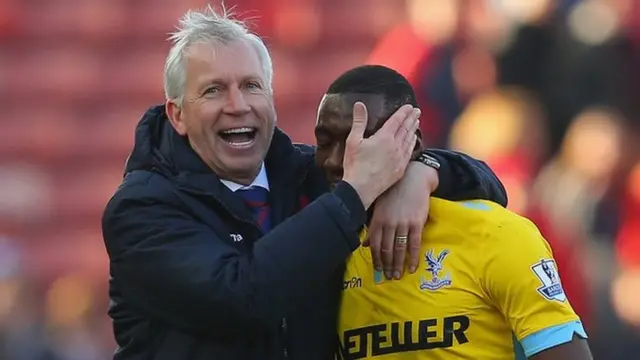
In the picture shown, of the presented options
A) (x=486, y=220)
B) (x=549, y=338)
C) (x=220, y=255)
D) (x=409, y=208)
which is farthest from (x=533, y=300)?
(x=220, y=255)

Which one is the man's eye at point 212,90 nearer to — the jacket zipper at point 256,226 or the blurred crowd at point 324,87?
the jacket zipper at point 256,226

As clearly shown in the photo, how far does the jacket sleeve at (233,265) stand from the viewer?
1.75m

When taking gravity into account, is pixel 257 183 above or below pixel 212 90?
below

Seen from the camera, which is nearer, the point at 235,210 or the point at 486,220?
the point at 486,220

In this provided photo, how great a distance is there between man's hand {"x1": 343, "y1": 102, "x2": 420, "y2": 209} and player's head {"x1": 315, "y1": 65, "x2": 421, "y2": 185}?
0.7 inches

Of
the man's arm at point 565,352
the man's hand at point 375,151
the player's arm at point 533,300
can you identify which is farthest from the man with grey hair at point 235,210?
the man's arm at point 565,352

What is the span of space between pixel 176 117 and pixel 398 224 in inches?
17.9

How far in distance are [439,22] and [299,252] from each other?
9.91ft

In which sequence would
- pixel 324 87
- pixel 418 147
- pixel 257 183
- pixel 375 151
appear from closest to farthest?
1. pixel 375 151
2. pixel 418 147
3. pixel 257 183
4. pixel 324 87

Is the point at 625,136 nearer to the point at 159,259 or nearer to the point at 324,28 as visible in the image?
the point at 324,28

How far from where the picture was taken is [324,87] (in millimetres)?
5102

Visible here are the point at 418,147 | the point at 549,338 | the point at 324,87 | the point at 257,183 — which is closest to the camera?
the point at 549,338

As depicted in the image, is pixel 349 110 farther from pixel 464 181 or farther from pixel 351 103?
pixel 464 181

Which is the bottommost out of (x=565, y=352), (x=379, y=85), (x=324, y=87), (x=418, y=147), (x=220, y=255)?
(x=324, y=87)
